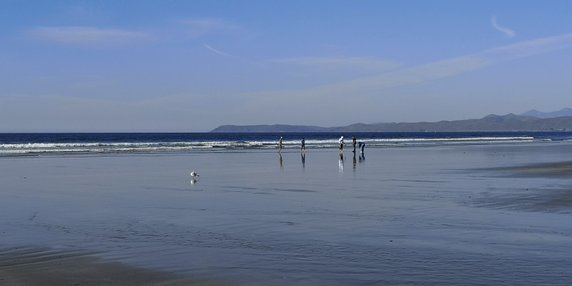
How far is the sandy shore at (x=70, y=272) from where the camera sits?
371 inches

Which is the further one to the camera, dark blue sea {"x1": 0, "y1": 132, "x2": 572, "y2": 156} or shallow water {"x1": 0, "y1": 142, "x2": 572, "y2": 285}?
dark blue sea {"x1": 0, "y1": 132, "x2": 572, "y2": 156}

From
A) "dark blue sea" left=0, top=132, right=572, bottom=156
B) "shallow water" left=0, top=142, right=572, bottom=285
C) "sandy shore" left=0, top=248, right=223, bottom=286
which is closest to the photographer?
"sandy shore" left=0, top=248, right=223, bottom=286

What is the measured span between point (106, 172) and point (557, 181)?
1960cm

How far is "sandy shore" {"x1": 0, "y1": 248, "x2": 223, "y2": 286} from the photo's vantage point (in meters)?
9.41

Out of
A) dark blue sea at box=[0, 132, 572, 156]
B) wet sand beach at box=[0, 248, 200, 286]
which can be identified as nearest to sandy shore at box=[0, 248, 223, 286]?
wet sand beach at box=[0, 248, 200, 286]

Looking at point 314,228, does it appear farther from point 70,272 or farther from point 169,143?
point 169,143

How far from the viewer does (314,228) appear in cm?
1421

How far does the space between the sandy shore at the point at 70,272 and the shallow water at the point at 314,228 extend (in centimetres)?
42

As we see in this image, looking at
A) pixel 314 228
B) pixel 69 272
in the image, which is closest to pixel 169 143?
pixel 314 228

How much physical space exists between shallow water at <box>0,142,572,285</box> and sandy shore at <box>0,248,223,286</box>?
16.5 inches

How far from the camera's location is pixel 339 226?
14.5m

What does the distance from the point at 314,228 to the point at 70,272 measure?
553 centimetres

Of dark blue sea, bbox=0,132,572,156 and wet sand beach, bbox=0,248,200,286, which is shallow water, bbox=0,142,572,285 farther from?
dark blue sea, bbox=0,132,572,156

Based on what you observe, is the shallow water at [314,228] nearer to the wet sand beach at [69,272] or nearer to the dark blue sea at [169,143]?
the wet sand beach at [69,272]
